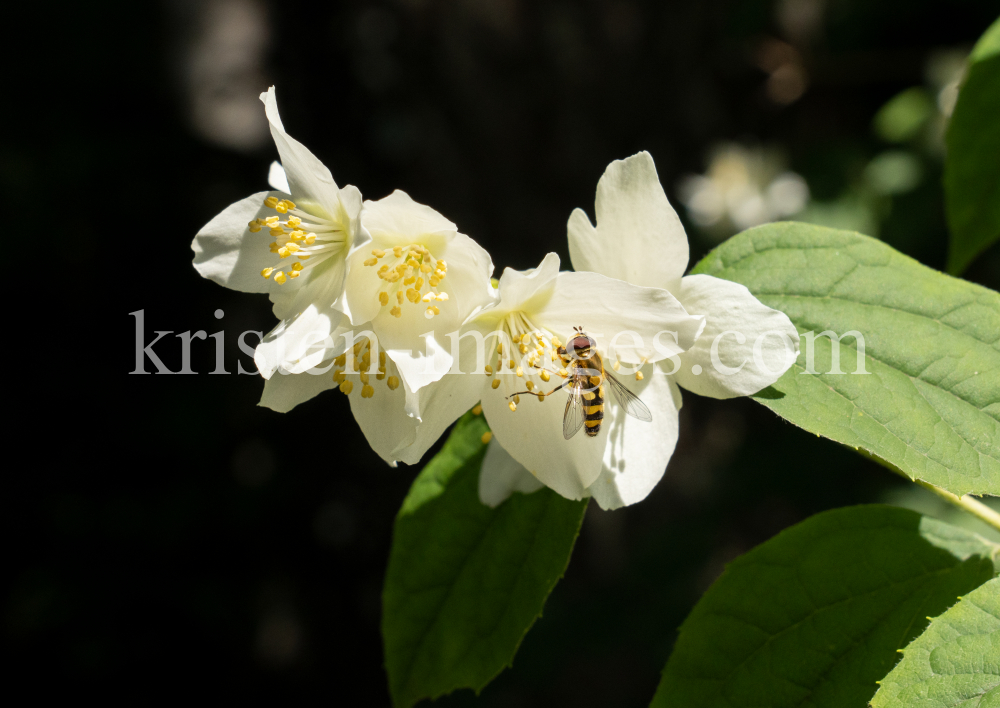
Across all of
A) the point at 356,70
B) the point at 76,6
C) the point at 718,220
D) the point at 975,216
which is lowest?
the point at 975,216

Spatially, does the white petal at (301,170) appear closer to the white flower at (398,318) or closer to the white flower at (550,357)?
the white flower at (398,318)

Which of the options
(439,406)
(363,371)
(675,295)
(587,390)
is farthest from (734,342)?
(363,371)

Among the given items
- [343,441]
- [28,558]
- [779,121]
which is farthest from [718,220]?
[28,558]

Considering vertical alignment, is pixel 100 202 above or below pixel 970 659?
above

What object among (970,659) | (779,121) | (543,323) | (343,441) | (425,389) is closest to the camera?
(970,659)

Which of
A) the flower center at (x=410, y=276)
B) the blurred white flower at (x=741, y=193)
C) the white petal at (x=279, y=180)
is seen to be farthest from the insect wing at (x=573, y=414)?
the blurred white flower at (x=741, y=193)

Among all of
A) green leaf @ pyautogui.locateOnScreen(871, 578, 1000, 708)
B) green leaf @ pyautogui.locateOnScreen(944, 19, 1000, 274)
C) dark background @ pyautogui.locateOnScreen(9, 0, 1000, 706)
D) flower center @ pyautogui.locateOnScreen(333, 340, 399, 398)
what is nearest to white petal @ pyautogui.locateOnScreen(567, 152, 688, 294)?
flower center @ pyautogui.locateOnScreen(333, 340, 399, 398)

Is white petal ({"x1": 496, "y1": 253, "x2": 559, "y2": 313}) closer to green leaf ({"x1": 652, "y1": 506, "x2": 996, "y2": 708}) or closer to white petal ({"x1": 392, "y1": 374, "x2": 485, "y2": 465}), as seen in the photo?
white petal ({"x1": 392, "y1": 374, "x2": 485, "y2": 465})

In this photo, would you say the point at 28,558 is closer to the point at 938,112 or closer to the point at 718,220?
the point at 718,220
